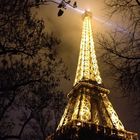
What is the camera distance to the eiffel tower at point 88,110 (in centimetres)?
5666

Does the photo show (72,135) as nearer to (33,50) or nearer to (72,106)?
(72,106)

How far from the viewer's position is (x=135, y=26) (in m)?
14.2

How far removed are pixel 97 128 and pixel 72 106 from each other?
6.79 m

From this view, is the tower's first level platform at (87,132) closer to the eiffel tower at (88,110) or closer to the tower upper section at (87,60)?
the eiffel tower at (88,110)

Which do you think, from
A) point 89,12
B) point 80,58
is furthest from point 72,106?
point 89,12

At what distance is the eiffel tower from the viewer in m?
56.7

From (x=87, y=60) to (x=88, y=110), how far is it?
8573mm

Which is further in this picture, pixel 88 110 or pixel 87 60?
pixel 87 60

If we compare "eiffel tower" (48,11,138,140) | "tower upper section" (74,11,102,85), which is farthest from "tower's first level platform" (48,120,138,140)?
"tower upper section" (74,11,102,85)

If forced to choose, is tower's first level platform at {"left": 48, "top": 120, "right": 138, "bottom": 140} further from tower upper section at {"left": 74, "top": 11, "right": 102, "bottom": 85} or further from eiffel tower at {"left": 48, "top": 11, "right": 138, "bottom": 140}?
tower upper section at {"left": 74, "top": 11, "right": 102, "bottom": 85}

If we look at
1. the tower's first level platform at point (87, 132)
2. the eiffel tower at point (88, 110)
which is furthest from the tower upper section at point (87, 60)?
the tower's first level platform at point (87, 132)

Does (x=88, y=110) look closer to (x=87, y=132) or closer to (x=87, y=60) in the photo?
(x=87, y=132)

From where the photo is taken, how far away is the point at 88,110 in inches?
2339

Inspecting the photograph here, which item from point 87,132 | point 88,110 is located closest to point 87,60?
point 88,110
